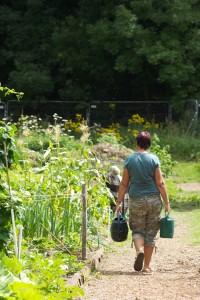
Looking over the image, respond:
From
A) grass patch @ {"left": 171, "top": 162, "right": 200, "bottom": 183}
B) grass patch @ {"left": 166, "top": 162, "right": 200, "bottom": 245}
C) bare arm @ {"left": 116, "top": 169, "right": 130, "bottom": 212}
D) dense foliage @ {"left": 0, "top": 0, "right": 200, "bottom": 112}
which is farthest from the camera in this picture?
dense foliage @ {"left": 0, "top": 0, "right": 200, "bottom": 112}

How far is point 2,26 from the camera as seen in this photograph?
3300 centimetres

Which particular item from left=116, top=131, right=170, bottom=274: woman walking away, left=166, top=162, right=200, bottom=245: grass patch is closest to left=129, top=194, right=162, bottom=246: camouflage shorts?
left=116, top=131, right=170, bottom=274: woman walking away

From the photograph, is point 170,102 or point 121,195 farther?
point 170,102

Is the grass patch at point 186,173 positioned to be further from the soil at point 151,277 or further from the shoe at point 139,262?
the shoe at point 139,262

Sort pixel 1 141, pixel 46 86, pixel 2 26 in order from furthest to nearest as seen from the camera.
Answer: pixel 2 26, pixel 46 86, pixel 1 141

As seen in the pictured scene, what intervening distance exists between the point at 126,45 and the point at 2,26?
21.1ft

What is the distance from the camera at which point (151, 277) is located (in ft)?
28.1

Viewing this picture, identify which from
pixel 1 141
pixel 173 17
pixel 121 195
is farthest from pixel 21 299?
pixel 173 17

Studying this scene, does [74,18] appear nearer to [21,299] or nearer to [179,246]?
[179,246]

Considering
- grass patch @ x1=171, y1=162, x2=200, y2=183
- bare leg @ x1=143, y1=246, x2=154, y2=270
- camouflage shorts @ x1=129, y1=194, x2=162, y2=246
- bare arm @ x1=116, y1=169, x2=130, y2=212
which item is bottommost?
grass patch @ x1=171, y1=162, x2=200, y2=183

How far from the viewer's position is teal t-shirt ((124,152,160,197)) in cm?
903

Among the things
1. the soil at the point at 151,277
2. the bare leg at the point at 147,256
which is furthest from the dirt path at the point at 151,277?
the bare leg at the point at 147,256

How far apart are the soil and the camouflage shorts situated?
16.4 inches

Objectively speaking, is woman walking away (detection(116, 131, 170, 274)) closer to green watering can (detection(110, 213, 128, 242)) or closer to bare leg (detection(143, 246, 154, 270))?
bare leg (detection(143, 246, 154, 270))
